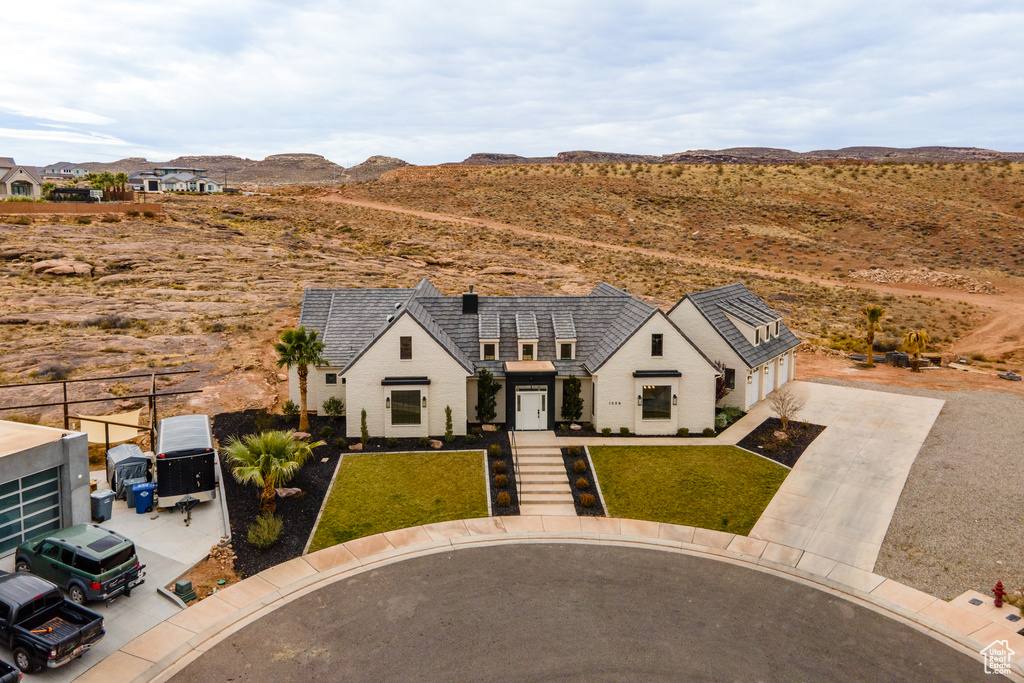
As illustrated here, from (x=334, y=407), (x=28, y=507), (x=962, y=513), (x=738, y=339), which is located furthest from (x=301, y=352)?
(x=962, y=513)

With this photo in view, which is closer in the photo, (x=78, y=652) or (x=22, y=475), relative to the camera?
(x=78, y=652)

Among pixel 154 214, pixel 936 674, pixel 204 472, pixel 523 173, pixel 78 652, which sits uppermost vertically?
pixel 523 173

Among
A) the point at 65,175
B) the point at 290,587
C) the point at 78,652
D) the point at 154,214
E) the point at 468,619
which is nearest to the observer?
the point at 78,652

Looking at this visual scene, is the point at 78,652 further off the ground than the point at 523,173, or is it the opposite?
the point at 523,173

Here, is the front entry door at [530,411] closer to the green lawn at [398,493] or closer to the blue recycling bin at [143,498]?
the green lawn at [398,493]

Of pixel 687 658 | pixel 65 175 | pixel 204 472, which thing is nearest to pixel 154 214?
pixel 204 472

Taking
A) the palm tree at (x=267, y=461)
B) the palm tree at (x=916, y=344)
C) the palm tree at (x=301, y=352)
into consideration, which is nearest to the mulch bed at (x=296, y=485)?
the palm tree at (x=267, y=461)

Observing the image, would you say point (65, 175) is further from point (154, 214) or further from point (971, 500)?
point (971, 500)
